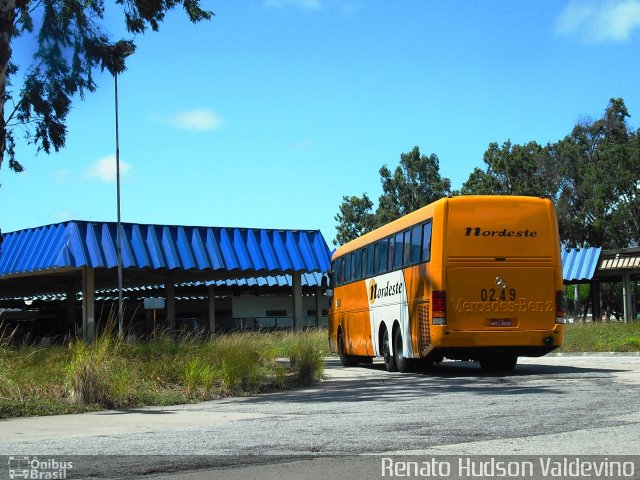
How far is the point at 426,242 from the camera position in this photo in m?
18.6

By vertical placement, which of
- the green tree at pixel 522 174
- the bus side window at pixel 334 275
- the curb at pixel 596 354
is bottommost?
the curb at pixel 596 354

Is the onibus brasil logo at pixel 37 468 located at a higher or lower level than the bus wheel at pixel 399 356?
lower

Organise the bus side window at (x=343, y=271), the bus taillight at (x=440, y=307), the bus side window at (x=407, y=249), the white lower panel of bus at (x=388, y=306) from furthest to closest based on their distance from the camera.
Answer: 1. the bus side window at (x=343, y=271)
2. the white lower panel of bus at (x=388, y=306)
3. the bus side window at (x=407, y=249)
4. the bus taillight at (x=440, y=307)

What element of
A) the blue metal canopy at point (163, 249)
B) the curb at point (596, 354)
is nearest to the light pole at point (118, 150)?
the blue metal canopy at point (163, 249)

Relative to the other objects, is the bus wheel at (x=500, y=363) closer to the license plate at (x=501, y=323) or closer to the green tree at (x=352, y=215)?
the license plate at (x=501, y=323)

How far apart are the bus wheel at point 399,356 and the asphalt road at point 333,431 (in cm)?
443

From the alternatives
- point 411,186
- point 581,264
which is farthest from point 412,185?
point 581,264

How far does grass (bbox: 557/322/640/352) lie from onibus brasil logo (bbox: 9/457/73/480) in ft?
82.2

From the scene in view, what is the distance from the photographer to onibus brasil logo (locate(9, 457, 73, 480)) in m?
7.62

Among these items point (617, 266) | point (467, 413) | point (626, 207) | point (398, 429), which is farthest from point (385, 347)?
point (626, 207)

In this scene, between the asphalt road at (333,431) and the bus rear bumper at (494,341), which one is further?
the bus rear bumper at (494,341)

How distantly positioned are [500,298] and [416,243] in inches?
90.6

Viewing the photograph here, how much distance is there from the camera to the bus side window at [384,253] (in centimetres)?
2158

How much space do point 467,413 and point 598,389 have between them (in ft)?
12.8
